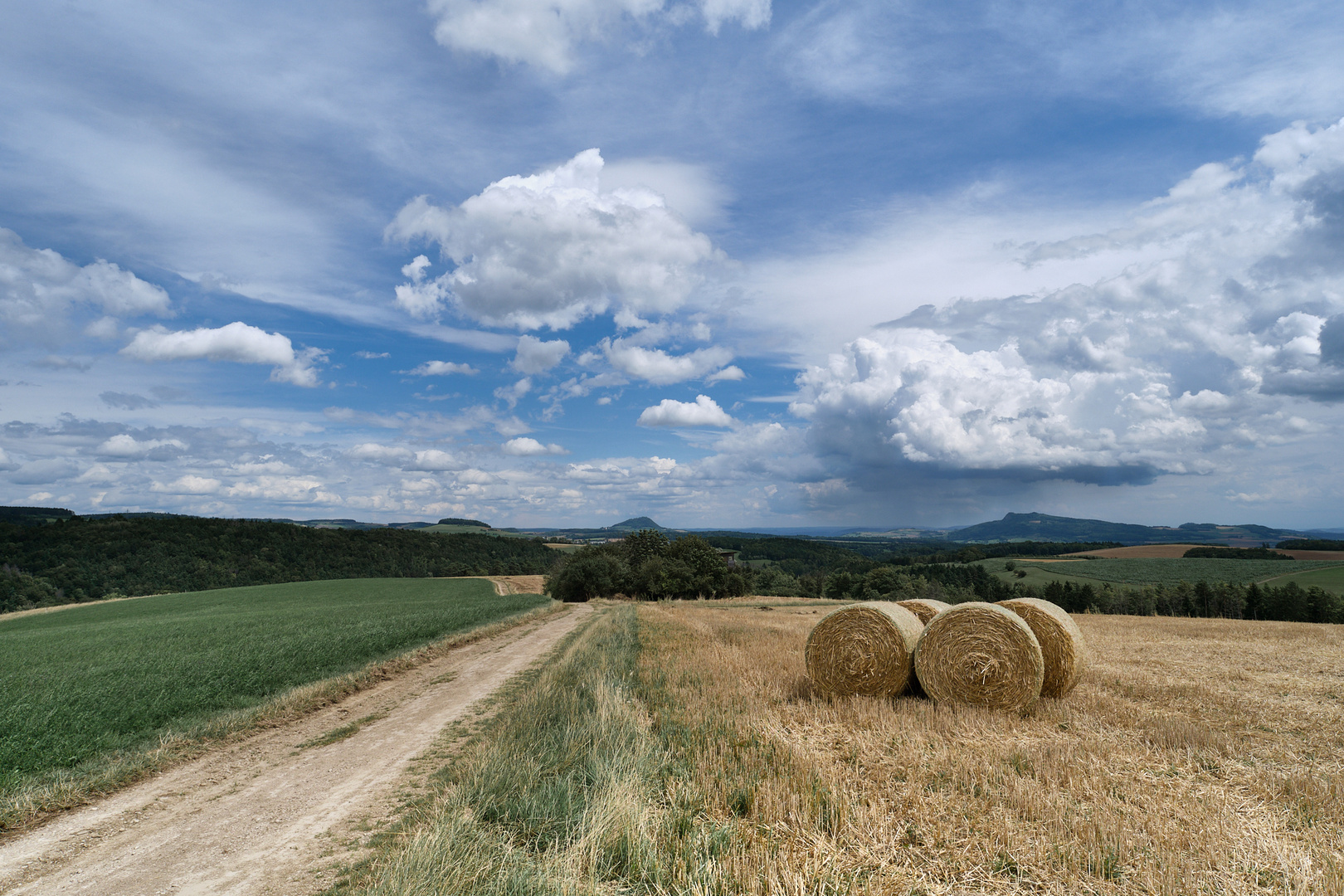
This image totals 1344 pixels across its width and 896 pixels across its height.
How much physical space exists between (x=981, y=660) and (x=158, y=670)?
18423 mm

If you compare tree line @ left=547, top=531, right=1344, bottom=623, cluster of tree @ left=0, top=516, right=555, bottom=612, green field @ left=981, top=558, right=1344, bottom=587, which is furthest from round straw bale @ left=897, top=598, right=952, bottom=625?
cluster of tree @ left=0, top=516, right=555, bottom=612

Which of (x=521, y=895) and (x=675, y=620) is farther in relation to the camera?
(x=675, y=620)

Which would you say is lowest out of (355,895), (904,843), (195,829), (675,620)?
(675,620)

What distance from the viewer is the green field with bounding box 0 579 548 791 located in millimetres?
9680

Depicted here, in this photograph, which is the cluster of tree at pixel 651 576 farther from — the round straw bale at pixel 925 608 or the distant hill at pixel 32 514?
the distant hill at pixel 32 514

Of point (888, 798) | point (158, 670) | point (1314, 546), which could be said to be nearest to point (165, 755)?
point (158, 670)

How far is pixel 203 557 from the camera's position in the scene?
94.9 meters

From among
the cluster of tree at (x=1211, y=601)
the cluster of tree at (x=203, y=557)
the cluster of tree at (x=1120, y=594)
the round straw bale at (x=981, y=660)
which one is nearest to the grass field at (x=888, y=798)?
the round straw bale at (x=981, y=660)

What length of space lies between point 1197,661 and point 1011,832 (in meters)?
12.5

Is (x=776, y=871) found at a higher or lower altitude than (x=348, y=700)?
higher

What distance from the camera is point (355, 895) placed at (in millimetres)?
4781

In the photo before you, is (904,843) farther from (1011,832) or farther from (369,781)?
(369,781)

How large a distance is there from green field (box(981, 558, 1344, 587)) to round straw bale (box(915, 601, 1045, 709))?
2771 inches

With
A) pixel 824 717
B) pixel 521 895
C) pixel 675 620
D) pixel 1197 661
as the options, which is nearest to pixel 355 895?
pixel 521 895
